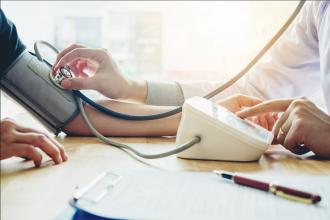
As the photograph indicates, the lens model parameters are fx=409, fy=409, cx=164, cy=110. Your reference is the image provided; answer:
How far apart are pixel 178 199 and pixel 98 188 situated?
0.21 ft

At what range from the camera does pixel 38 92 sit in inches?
23.1

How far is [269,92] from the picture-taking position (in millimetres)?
826

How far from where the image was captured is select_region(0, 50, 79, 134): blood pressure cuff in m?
0.57

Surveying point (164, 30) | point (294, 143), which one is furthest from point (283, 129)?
point (164, 30)

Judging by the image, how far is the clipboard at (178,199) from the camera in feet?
0.92

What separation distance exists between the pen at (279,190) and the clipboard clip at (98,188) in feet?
0.34

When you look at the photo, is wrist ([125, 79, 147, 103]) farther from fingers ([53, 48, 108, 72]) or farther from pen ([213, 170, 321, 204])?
pen ([213, 170, 321, 204])

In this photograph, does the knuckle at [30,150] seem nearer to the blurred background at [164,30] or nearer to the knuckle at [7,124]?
the knuckle at [7,124]

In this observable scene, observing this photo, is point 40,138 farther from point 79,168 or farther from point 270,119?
point 270,119

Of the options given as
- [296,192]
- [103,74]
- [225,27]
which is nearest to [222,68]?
[225,27]

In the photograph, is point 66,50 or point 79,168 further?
point 66,50

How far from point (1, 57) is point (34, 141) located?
0.21 m

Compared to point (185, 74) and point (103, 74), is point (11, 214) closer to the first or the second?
point (103, 74)

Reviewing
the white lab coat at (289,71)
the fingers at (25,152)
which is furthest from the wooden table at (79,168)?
the white lab coat at (289,71)
